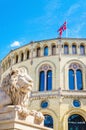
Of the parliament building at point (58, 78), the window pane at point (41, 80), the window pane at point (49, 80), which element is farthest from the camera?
the window pane at point (41, 80)

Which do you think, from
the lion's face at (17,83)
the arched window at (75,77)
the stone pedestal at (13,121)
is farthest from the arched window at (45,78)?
the stone pedestal at (13,121)

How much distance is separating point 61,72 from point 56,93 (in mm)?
3236

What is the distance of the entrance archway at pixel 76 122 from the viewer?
3212 cm

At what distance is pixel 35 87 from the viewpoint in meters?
35.2

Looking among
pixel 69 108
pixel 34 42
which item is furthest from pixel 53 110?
pixel 34 42

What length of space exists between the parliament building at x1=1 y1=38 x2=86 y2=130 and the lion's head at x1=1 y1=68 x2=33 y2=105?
27.7m

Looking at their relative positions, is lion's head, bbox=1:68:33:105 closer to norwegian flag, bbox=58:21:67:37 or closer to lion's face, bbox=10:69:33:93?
lion's face, bbox=10:69:33:93

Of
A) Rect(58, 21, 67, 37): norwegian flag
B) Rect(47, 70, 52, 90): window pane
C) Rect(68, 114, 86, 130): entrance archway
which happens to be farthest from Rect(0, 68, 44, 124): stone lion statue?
Rect(58, 21, 67, 37): norwegian flag

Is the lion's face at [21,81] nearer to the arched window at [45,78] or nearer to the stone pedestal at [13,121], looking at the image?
the stone pedestal at [13,121]

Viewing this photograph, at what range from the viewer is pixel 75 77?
34.9 meters

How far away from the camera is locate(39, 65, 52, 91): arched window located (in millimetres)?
34906

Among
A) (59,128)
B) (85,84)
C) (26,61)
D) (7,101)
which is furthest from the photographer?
(26,61)

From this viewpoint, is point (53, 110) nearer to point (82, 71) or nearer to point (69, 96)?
point (69, 96)

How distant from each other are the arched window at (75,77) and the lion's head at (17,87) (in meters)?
29.5
